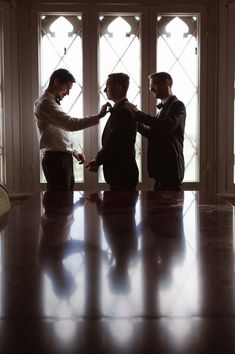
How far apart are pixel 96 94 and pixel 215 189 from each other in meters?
1.21

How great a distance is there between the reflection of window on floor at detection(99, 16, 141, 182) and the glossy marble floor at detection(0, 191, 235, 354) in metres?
2.48

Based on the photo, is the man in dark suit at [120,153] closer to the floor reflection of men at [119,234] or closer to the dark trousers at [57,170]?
the dark trousers at [57,170]

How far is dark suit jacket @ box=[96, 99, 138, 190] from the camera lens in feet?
8.00

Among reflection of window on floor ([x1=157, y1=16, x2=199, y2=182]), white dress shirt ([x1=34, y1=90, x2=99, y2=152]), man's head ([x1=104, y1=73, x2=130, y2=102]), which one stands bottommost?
white dress shirt ([x1=34, y1=90, x2=99, y2=152])

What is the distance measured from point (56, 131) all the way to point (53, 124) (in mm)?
67

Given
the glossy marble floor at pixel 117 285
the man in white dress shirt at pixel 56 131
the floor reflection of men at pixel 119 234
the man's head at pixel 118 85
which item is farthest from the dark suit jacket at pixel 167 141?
the glossy marble floor at pixel 117 285

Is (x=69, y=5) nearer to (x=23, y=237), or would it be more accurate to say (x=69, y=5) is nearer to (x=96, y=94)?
(x=96, y=94)

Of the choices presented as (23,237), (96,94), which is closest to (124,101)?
(96,94)

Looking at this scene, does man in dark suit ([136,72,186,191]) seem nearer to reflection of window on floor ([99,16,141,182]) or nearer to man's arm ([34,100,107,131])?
man's arm ([34,100,107,131])

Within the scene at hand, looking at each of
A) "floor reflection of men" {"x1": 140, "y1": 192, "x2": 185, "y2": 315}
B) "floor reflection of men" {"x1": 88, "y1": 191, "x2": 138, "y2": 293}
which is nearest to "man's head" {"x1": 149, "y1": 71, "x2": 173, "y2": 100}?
"floor reflection of men" {"x1": 88, "y1": 191, "x2": 138, "y2": 293}

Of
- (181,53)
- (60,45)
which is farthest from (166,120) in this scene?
(60,45)

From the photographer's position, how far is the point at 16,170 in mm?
3471

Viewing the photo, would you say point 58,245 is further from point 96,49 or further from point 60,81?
point 96,49

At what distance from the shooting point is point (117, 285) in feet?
1.93
